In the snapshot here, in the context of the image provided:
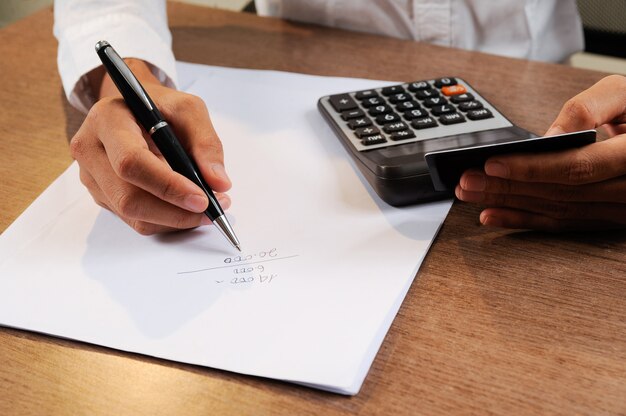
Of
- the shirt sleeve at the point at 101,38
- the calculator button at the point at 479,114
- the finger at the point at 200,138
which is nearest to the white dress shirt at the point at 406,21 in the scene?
the shirt sleeve at the point at 101,38

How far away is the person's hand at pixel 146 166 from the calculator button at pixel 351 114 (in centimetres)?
11

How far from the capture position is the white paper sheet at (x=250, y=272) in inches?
13.2

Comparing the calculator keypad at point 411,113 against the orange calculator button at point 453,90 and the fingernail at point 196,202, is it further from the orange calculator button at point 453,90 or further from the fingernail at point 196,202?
the fingernail at point 196,202

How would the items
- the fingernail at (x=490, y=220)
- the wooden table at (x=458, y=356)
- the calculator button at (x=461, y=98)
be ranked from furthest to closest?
the calculator button at (x=461, y=98) < the fingernail at (x=490, y=220) < the wooden table at (x=458, y=356)

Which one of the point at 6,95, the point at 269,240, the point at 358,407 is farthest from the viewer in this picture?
the point at 6,95

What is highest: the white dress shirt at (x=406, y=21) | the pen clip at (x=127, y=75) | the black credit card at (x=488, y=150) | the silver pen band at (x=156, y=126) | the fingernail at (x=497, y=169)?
the pen clip at (x=127, y=75)

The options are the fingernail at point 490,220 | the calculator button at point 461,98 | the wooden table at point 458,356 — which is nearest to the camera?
the wooden table at point 458,356

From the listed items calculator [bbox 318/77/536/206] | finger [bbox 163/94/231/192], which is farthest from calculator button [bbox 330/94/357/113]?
finger [bbox 163/94/231/192]

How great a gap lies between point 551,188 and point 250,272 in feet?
0.63

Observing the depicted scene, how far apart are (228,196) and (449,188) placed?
0.15 metres

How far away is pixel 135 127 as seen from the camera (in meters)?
0.43

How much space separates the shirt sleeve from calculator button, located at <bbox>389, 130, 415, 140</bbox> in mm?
224

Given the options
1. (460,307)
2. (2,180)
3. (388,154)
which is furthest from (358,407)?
(2,180)

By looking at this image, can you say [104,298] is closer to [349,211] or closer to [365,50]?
[349,211]
